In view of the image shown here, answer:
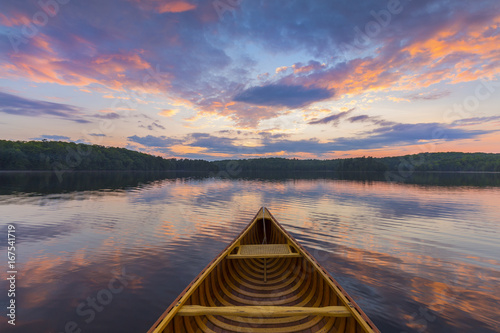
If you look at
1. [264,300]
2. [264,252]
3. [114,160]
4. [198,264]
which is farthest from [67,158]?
[264,300]

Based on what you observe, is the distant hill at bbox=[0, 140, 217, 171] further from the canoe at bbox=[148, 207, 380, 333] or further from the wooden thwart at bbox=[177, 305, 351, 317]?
the wooden thwart at bbox=[177, 305, 351, 317]

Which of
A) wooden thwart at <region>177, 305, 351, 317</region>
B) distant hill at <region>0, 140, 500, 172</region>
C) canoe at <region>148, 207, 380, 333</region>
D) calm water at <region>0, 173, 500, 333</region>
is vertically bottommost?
calm water at <region>0, 173, 500, 333</region>

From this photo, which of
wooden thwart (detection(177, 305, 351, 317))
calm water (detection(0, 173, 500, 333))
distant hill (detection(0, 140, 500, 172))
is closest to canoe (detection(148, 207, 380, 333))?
wooden thwart (detection(177, 305, 351, 317))

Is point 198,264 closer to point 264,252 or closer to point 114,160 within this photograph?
point 264,252

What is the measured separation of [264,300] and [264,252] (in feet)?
6.50

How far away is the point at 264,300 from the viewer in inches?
260

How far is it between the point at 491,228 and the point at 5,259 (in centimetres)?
3043

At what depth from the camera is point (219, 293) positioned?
259 inches

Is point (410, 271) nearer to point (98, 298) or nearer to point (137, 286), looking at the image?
point (137, 286)

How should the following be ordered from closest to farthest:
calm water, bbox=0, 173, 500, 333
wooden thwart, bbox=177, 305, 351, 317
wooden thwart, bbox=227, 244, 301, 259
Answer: wooden thwart, bbox=177, 305, 351, 317 → calm water, bbox=0, 173, 500, 333 → wooden thwart, bbox=227, 244, 301, 259

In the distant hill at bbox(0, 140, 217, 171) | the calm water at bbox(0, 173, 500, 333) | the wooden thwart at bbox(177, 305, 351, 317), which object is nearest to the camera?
the wooden thwart at bbox(177, 305, 351, 317)

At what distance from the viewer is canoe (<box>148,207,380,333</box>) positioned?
438cm

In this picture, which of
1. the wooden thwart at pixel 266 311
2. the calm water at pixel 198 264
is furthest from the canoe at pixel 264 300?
the calm water at pixel 198 264

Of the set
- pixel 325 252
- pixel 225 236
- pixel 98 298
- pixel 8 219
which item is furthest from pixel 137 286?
pixel 8 219
